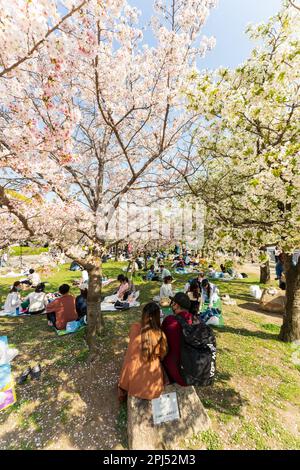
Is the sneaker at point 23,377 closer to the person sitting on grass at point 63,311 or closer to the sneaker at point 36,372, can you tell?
the sneaker at point 36,372

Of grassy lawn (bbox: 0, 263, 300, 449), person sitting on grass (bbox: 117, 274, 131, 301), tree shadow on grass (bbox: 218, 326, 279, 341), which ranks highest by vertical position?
person sitting on grass (bbox: 117, 274, 131, 301)

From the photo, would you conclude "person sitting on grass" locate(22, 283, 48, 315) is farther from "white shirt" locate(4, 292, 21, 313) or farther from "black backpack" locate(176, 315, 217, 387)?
"black backpack" locate(176, 315, 217, 387)

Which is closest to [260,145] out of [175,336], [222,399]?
[175,336]

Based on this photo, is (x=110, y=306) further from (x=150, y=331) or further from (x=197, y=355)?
(x=197, y=355)

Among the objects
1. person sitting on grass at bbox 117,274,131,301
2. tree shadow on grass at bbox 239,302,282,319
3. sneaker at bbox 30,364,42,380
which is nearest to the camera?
sneaker at bbox 30,364,42,380

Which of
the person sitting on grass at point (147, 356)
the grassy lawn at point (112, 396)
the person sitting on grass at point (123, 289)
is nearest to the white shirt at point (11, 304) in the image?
the grassy lawn at point (112, 396)

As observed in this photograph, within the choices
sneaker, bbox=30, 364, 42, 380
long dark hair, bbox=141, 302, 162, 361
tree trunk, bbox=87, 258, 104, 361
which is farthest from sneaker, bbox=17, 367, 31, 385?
long dark hair, bbox=141, 302, 162, 361

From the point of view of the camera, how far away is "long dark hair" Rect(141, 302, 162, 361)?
12.7ft

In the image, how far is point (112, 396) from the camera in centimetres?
494

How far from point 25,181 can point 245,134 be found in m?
5.63

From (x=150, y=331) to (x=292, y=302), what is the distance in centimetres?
570

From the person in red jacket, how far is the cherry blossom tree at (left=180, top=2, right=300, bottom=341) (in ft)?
6.36

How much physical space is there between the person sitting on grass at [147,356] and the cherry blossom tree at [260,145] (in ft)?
8.34

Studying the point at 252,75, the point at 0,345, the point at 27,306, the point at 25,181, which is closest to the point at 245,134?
the point at 252,75
